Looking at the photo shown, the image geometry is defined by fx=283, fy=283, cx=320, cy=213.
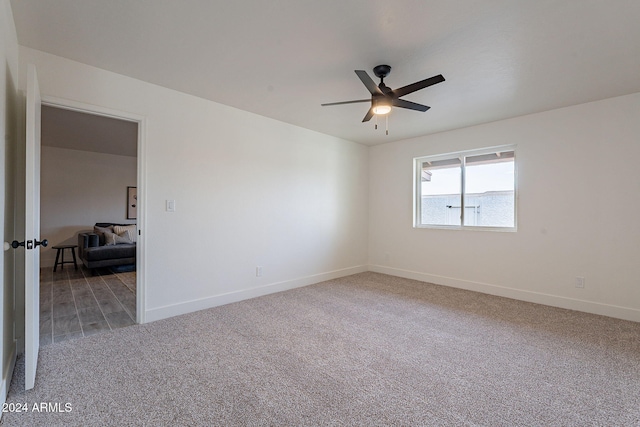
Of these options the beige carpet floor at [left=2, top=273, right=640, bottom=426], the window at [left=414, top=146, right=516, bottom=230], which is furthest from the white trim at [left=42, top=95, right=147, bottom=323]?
the window at [left=414, top=146, right=516, bottom=230]

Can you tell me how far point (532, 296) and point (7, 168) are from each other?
528 cm

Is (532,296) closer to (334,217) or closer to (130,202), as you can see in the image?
(334,217)

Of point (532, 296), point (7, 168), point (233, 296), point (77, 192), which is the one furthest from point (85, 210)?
A: point (532, 296)

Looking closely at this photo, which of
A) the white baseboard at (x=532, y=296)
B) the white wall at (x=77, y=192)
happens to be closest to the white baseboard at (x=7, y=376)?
the white baseboard at (x=532, y=296)

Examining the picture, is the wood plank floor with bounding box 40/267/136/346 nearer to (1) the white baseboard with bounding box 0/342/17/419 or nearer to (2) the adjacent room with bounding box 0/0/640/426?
(2) the adjacent room with bounding box 0/0/640/426

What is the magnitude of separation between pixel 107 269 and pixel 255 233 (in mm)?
3826

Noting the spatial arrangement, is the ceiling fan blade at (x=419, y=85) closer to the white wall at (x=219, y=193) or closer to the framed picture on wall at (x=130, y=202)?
the white wall at (x=219, y=193)

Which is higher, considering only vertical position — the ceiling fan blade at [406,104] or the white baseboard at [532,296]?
the ceiling fan blade at [406,104]

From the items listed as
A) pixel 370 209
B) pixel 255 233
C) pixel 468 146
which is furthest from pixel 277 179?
pixel 468 146

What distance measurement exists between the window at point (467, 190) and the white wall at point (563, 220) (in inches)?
5.9

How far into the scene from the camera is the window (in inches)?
156

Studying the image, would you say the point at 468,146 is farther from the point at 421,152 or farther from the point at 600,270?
the point at 600,270

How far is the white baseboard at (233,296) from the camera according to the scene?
9.69 ft

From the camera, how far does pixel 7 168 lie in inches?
73.4
